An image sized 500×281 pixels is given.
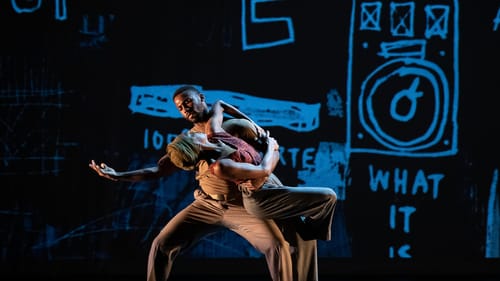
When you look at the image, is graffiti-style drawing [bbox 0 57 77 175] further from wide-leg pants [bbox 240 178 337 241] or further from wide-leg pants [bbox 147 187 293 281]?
wide-leg pants [bbox 240 178 337 241]

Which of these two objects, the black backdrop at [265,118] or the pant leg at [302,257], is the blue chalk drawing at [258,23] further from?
the pant leg at [302,257]

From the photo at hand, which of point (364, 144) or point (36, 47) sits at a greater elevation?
point (36, 47)

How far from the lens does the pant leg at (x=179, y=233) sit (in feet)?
10.0

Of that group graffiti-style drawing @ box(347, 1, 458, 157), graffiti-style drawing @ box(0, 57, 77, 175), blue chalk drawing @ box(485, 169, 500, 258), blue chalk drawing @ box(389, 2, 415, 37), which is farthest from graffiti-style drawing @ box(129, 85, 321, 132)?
blue chalk drawing @ box(485, 169, 500, 258)

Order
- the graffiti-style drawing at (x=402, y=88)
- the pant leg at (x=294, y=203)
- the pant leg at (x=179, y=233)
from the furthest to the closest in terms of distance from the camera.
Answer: the graffiti-style drawing at (x=402, y=88) → the pant leg at (x=179, y=233) → the pant leg at (x=294, y=203)

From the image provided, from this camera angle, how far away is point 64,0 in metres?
4.55

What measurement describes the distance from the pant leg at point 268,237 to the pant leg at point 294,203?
8cm

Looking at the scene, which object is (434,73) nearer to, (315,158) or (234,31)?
(315,158)

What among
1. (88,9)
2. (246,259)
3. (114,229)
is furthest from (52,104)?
(246,259)

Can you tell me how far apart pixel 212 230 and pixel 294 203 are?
529mm

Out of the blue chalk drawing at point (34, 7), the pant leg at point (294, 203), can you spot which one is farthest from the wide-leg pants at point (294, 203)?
the blue chalk drawing at point (34, 7)

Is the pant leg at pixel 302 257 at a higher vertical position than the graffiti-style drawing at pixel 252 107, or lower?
lower

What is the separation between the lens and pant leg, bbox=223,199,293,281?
2990 mm

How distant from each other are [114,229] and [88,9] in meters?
1.77
